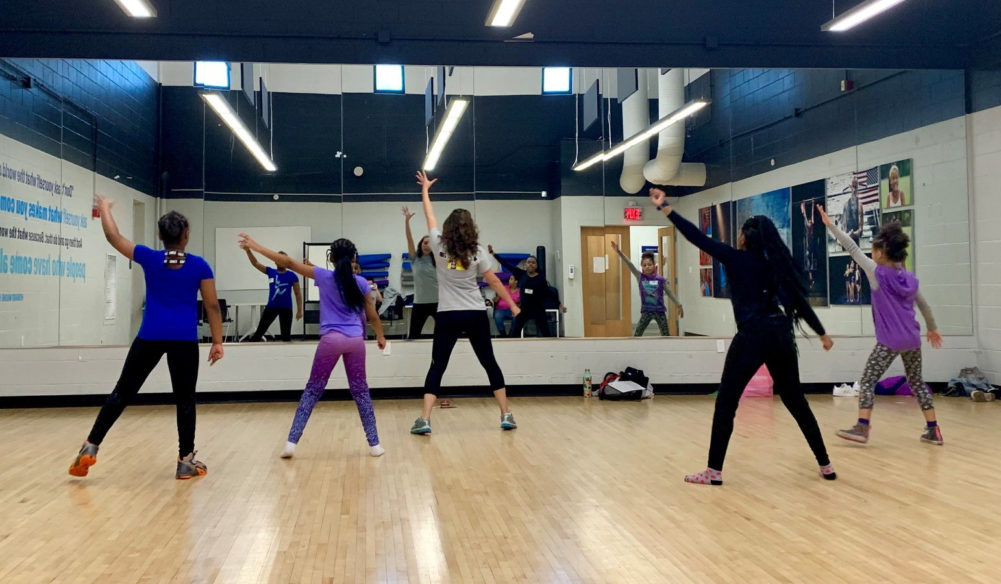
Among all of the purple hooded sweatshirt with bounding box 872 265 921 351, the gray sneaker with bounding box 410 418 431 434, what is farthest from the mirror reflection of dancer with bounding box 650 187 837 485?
the gray sneaker with bounding box 410 418 431 434

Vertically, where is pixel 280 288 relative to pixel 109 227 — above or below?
below

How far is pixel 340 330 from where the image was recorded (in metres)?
4.95

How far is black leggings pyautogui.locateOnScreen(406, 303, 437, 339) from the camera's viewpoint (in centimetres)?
796

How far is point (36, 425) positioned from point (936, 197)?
896 centimetres

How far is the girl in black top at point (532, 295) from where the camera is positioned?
8.29 meters

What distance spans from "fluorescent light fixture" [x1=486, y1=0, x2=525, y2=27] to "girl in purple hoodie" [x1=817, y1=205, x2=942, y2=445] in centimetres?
→ 322

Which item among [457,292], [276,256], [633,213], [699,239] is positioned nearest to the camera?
[699,239]

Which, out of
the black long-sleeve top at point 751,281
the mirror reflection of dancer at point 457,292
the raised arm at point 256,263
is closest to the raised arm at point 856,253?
the black long-sleeve top at point 751,281

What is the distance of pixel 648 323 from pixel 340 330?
4.35 meters

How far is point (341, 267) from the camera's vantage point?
4922 mm

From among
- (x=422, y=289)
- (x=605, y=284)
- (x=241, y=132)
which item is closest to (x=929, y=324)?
(x=605, y=284)

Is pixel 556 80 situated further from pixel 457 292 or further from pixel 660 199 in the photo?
pixel 660 199

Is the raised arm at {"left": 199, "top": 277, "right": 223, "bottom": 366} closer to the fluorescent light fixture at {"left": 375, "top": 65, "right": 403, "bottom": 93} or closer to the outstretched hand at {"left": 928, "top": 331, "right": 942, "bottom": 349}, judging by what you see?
the fluorescent light fixture at {"left": 375, "top": 65, "right": 403, "bottom": 93}

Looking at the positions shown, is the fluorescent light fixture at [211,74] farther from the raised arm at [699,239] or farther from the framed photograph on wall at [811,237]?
the framed photograph on wall at [811,237]
